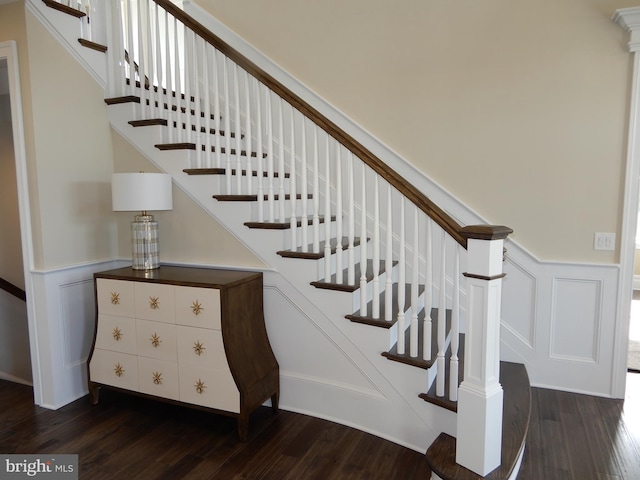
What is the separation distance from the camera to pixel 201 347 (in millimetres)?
2488

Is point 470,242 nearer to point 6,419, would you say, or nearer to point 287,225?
point 287,225

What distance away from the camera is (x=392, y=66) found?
3.24 meters

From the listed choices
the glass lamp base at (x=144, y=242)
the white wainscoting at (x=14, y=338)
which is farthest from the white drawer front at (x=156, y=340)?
the white wainscoting at (x=14, y=338)

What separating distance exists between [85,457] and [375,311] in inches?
67.8

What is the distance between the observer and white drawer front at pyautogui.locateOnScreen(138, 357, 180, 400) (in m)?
2.59

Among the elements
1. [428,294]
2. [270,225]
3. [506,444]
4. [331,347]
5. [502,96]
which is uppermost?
[502,96]

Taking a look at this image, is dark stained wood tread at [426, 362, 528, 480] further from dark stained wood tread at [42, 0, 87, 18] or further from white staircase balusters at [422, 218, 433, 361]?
dark stained wood tread at [42, 0, 87, 18]

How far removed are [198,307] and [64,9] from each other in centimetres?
214

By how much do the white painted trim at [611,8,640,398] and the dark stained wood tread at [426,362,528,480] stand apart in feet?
2.34

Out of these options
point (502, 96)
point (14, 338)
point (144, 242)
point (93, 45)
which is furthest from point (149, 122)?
point (502, 96)

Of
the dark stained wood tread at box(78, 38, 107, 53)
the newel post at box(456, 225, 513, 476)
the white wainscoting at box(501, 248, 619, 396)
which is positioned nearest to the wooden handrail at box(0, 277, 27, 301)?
the dark stained wood tread at box(78, 38, 107, 53)

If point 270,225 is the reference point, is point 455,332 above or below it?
below

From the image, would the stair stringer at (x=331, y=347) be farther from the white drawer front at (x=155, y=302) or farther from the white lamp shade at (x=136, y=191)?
the white drawer front at (x=155, y=302)

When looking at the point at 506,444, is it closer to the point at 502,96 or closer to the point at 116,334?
the point at 502,96
